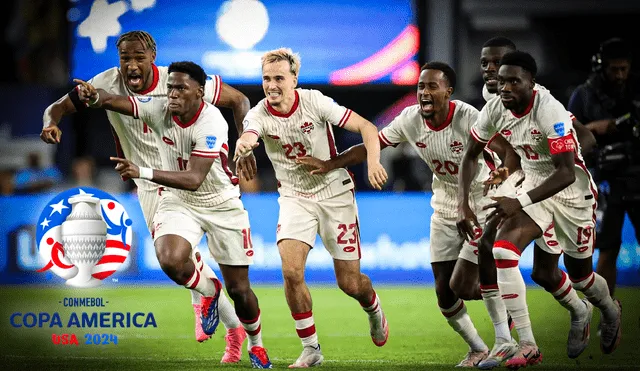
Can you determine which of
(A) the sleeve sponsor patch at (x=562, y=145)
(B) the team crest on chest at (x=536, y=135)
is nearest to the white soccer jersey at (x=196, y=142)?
(B) the team crest on chest at (x=536, y=135)

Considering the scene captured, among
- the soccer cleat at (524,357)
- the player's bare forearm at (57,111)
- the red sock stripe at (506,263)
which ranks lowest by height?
the soccer cleat at (524,357)

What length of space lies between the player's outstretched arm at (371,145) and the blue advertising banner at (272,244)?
5525 mm

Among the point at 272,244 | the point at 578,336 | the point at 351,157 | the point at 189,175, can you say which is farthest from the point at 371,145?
the point at 272,244

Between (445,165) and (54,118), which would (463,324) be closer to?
(445,165)

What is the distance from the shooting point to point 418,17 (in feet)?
49.5

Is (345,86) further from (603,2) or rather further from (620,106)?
(620,106)

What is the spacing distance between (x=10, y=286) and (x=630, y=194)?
7.60 metres

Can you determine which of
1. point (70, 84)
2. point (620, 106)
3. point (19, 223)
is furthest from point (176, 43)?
point (620, 106)

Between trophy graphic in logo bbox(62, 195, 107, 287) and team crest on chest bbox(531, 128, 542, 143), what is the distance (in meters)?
3.57

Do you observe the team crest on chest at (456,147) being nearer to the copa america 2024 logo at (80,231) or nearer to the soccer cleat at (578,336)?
the soccer cleat at (578,336)

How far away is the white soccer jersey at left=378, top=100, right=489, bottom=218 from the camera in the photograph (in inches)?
292

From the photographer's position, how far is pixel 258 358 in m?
7.11

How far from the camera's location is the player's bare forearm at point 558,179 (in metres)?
6.59

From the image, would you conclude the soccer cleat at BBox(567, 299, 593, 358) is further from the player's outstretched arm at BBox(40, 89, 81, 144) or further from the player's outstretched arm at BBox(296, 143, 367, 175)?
the player's outstretched arm at BBox(40, 89, 81, 144)
